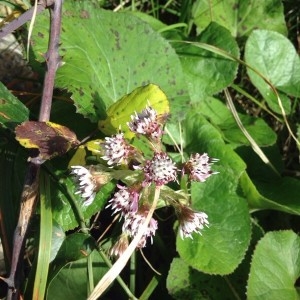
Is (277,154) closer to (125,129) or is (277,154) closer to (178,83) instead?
(178,83)

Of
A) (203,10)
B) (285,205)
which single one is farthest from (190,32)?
(285,205)

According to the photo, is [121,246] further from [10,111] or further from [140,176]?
[10,111]

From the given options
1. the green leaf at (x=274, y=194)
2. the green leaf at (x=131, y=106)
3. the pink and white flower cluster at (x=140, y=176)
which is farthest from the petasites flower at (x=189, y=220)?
the green leaf at (x=274, y=194)

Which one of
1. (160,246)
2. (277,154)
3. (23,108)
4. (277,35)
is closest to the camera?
(23,108)

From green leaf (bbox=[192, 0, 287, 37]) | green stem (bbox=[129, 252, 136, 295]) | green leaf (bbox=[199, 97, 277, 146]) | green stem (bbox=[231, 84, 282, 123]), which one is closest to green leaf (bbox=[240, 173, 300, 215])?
green leaf (bbox=[199, 97, 277, 146])

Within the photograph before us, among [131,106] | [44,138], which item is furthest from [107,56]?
[44,138]
